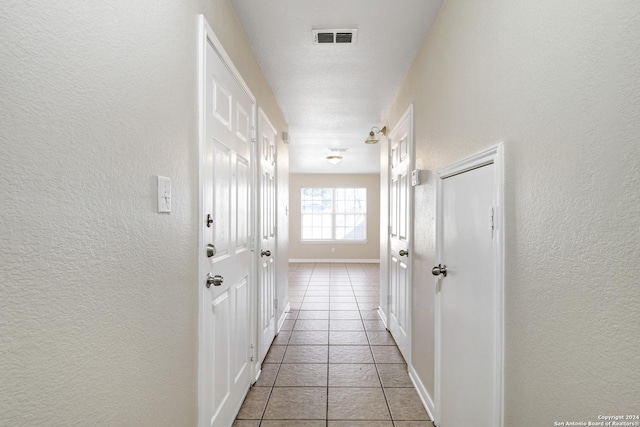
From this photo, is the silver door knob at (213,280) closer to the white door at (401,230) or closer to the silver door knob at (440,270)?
the silver door knob at (440,270)

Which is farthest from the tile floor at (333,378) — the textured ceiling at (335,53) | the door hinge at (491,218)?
the textured ceiling at (335,53)

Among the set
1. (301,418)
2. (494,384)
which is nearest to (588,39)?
(494,384)

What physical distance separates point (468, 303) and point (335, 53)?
200cm

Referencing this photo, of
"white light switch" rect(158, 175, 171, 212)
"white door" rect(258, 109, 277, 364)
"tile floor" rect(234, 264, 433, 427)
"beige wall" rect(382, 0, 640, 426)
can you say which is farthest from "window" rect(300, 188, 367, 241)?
"white light switch" rect(158, 175, 171, 212)

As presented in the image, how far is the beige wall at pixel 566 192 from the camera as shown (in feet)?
2.52

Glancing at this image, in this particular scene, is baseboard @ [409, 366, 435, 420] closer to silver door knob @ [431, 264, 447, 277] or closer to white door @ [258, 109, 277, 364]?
silver door knob @ [431, 264, 447, 277]

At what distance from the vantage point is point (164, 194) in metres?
1.23

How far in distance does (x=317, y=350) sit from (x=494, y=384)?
84.7 inches

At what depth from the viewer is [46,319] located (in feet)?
2.33

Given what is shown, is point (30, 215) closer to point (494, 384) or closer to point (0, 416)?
point (0, 416)

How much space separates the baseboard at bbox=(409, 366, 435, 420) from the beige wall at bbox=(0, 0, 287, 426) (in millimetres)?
1555

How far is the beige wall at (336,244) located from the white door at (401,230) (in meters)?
6.06

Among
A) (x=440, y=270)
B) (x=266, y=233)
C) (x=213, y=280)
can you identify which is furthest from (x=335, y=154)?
(x=213, y=280)

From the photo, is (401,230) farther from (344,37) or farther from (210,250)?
(210,250)
